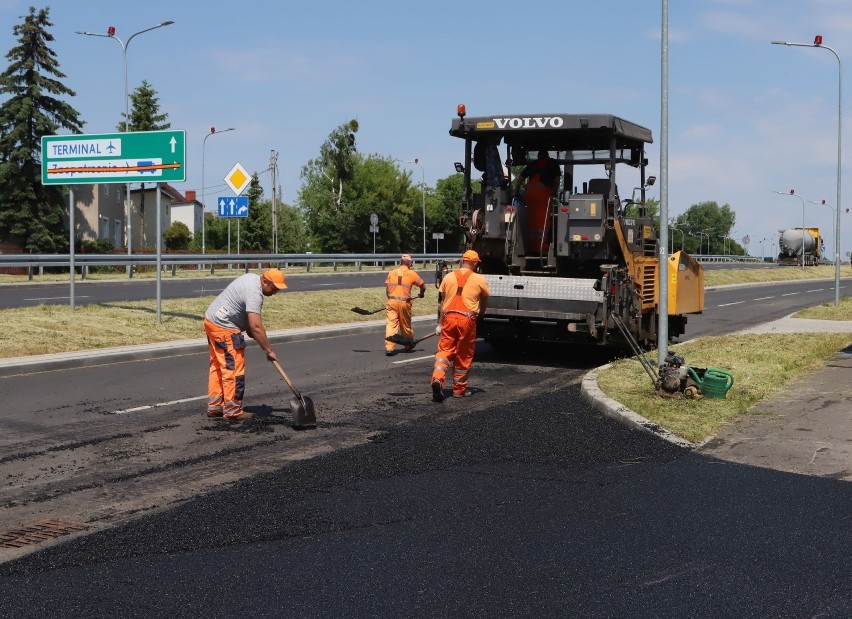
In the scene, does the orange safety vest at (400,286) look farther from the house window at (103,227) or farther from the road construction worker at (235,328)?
the house window at (103,227)

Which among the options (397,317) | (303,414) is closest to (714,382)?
(303,414)

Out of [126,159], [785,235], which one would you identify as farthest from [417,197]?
[126,159]

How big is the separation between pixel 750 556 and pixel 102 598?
3258mm

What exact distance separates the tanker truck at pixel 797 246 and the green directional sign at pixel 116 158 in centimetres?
5919

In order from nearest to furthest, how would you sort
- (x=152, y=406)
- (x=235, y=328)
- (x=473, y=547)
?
1. (x=473, y=547)
2. (x=235, y=328)
3. (x=152, y=406)

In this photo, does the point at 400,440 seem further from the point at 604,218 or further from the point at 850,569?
the point at 604,218

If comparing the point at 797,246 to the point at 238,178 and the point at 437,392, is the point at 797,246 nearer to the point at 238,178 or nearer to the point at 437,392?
the point at 238,178

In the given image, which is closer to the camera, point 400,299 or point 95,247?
point 400,299

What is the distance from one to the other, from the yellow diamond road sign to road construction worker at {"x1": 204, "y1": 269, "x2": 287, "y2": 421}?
1272 centimetres

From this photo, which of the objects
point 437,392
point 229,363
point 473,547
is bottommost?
point 473,547

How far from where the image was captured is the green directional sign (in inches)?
754

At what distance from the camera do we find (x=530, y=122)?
47.1 ft

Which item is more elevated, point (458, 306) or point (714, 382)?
point (458, 306)

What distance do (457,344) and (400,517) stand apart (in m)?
5.47
